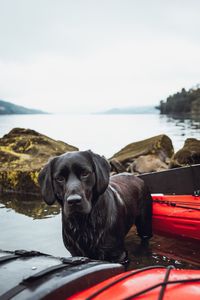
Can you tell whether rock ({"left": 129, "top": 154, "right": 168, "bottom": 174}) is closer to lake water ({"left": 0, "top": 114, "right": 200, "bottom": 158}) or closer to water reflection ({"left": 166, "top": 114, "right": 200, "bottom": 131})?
lake water ({"left": 0, "top": 114, "right": 200, "bottom": 158})

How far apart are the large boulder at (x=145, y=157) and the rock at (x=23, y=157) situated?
2303mm

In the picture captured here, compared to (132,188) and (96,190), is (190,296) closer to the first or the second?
(96,190)

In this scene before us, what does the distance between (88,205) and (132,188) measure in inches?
76.9

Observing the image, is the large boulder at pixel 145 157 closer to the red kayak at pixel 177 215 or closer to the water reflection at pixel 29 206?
the water reflection at pixel 29 206

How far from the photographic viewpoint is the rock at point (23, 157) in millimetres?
12180

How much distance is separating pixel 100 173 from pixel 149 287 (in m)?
2.41

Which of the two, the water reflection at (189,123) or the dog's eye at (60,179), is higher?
the dog's eye at (60,179)

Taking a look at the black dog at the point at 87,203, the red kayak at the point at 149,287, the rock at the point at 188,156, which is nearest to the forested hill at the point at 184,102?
the rock at the point at 188,156

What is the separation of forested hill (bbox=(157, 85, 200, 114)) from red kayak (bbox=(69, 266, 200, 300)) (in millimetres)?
127302

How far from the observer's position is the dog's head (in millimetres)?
4023

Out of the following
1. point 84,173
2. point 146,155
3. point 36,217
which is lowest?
point 36,217

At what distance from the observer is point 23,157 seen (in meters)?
13.5

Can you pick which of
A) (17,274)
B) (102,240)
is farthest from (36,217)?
(17,274)

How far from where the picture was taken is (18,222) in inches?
360
